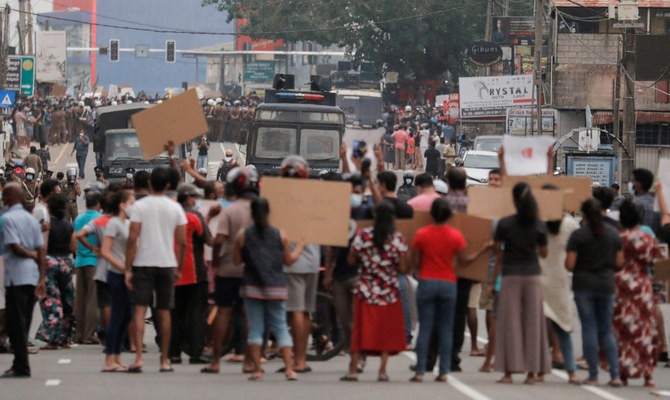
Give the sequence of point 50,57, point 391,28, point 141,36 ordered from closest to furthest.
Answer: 1. point 391,28
2. point 50,57
3. point 141,36

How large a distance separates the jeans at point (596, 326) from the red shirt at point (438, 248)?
111 cm

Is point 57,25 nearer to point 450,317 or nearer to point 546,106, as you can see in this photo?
point 546,106

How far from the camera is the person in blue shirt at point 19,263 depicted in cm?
1311

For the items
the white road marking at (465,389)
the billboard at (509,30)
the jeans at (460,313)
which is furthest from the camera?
the billboard at (509,30)

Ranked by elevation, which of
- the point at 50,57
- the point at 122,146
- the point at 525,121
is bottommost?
the point at 122,146

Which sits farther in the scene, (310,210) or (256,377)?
(256,377)

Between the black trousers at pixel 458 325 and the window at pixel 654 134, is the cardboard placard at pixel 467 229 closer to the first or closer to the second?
the black trousers at pixel 458 325

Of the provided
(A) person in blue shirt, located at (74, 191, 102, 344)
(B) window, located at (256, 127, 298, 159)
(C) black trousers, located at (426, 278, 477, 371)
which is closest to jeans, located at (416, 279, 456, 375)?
(C) black trousers, located at (426, 278, 477, 371)

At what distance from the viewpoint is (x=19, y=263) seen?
1313 centimetres

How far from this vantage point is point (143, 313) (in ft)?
43.6

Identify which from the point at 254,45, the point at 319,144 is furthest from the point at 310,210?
the point at 254,45

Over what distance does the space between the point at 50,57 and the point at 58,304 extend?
247ft

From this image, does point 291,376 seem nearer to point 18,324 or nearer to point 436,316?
point 436,316

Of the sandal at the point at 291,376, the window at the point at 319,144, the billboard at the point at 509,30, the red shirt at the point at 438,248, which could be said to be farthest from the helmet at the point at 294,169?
the billboard at the point at 509,30
